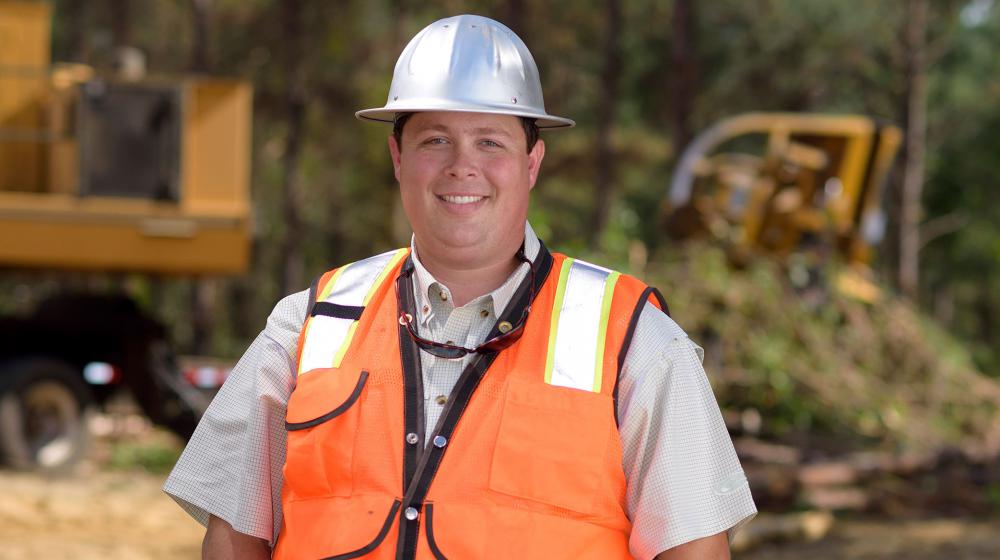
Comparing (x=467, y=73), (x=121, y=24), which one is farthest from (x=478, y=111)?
(x=121, y=24)

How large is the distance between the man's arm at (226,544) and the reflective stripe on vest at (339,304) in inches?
12.3

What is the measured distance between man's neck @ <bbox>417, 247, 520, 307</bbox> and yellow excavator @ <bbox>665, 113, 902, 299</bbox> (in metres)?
12.1

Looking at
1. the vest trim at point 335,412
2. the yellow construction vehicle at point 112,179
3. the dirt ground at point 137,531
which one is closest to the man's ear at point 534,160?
the vest trim at point 335,412

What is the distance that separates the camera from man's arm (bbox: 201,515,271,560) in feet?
8.21

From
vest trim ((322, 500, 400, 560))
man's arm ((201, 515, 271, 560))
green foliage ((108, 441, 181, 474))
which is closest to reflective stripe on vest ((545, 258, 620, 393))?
vest trim ((322, 500, 400, 560))

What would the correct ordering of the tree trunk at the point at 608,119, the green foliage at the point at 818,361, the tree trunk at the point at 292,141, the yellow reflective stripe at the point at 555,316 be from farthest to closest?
the tree trunk at the point at 292,141
the tree trunk at the point at 608,119
the green foliage at the point at 818,361
the yellow reflective stripe at the point at 555,316

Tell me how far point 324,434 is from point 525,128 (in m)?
0.64

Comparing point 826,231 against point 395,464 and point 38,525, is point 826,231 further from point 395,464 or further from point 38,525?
point 395,464

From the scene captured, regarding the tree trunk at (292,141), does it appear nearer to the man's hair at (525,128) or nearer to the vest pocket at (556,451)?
the man's hair at (525,128)

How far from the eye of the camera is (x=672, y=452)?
2338mm

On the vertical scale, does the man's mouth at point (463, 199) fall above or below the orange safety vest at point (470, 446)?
above

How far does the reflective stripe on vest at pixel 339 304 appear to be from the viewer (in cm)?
247

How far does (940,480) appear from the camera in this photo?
12094 millimetres

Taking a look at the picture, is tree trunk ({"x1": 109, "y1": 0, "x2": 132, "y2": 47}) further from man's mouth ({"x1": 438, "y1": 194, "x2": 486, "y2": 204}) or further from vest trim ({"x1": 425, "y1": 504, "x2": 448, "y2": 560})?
vest trim ({"x1": 425, "y1": 504, "x2": 448, "y2": 560})
